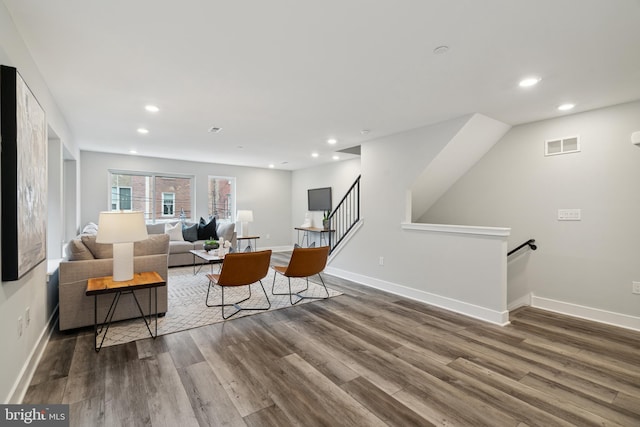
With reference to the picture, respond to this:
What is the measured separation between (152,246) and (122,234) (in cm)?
85

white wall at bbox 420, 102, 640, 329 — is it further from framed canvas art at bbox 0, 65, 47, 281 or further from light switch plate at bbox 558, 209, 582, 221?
framed canvas art at bbox 0, 65, 47, 281

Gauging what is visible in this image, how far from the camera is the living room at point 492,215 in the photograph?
3184 millimetres

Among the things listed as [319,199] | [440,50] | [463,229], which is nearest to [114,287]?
[440,50]

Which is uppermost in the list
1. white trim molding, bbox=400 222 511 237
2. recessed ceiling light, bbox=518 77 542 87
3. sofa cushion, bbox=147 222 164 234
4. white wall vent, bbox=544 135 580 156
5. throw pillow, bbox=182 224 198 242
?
recessed ceiling light, bbox=518 77 542 87

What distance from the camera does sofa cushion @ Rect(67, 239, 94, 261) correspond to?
3047 mm

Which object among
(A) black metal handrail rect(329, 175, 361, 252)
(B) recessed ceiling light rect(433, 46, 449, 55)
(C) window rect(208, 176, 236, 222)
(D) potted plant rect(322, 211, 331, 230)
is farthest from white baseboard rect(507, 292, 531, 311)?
(C) window rect(208, 176, 236, 222)

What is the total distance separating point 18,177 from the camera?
182 centimetres

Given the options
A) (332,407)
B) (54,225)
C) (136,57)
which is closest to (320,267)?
(332,407)

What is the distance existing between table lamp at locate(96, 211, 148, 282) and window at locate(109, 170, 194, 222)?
485 cm

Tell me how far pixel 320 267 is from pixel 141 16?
3242 mm

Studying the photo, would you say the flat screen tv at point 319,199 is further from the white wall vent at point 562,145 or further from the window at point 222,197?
the white wall vent at point 562,145

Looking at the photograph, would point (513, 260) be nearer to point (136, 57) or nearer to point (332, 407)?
point (332, 407)

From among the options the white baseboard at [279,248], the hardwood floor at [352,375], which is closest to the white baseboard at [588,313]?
the hardwood floor at [352,375]

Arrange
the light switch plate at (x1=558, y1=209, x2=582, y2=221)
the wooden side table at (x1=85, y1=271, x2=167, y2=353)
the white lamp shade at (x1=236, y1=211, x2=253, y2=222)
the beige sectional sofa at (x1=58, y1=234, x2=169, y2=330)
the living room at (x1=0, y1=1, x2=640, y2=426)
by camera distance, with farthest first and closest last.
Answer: the white lamp shade at (x1=236, y1=211, x2=253, y2=222)
the light switch plate at (x1=558, y1=209, x2=582, y2=221)
the living room at (x1=0, y1=1, x2=640, y2=426)
the beige sectional sofa at (x1=58, y1=234, x2=169, y2=330)
the wooden side table at (x1=85, y1=271, x2=167, y2=353)
